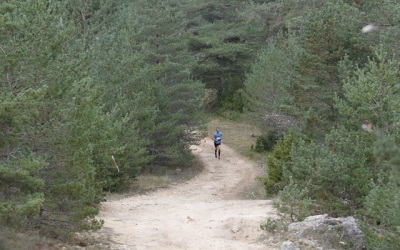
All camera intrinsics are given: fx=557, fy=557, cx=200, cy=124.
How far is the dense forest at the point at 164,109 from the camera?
32.8ft

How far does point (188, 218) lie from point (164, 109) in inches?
444

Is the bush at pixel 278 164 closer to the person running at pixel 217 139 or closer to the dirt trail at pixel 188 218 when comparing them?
the dirt trail at pixel 188 218

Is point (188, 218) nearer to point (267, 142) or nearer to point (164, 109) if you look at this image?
point (164, 109)

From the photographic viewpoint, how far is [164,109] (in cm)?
2633

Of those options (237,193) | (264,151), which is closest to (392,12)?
(237,193)

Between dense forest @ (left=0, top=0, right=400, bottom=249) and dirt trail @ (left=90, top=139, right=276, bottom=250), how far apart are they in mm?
1030

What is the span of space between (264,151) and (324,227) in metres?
19.5

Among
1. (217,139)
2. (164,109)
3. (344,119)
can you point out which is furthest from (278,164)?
(217,139)

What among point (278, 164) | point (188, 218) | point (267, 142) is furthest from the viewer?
point (267, 142)

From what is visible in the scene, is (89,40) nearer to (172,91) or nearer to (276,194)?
(172,91)

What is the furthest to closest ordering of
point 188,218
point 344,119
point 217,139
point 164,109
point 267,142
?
point 267,142 < point 217,139 < point 164,109 < point 344,119 < point 188,218

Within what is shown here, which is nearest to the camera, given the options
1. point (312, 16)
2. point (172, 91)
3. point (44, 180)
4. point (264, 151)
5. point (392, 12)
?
point (44, 180)

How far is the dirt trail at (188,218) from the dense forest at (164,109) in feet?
3.38

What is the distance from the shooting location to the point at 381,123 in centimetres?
1288
